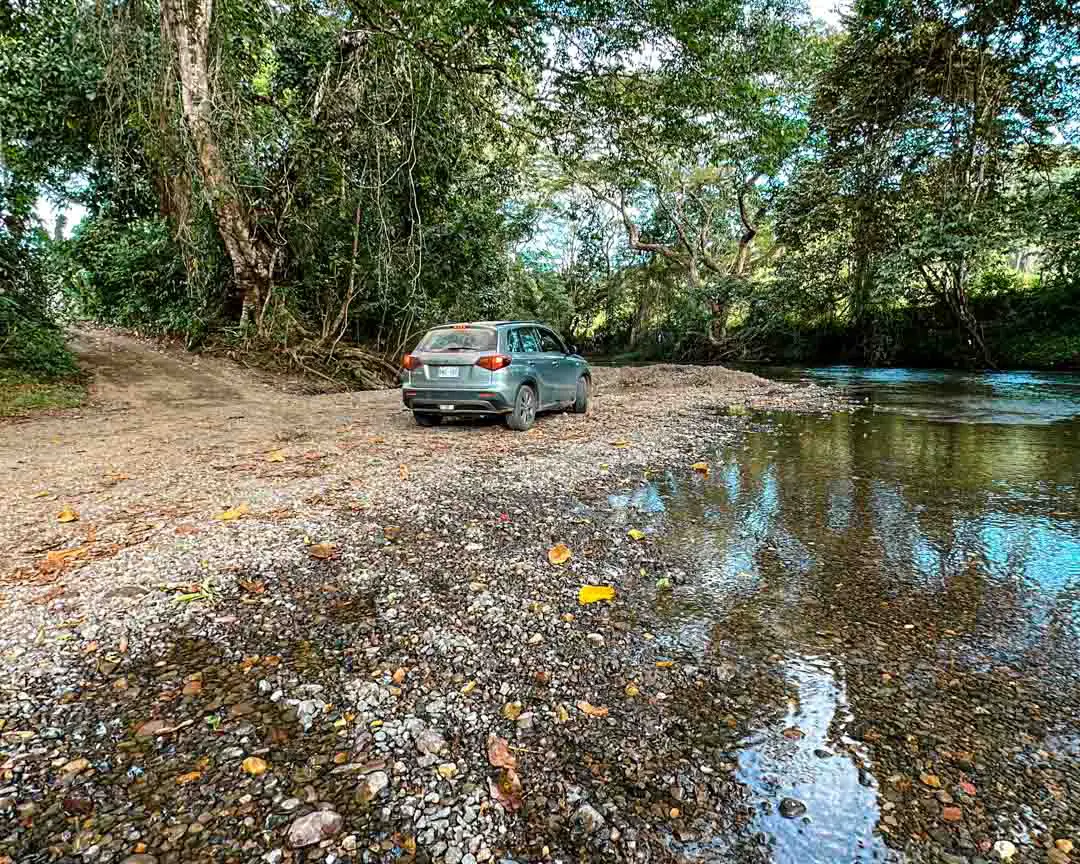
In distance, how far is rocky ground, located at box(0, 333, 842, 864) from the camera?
1988 mm

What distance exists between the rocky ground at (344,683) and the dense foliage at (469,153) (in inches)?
361

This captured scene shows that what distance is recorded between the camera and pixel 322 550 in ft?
14.1

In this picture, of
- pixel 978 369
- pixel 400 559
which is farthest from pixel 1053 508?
pixel 978 369

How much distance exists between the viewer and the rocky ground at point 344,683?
1988mm

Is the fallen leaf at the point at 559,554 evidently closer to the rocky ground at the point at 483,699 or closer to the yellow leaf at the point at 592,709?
the rocky ground at the point at 483,699

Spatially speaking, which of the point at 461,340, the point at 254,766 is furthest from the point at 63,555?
the point at 461,340

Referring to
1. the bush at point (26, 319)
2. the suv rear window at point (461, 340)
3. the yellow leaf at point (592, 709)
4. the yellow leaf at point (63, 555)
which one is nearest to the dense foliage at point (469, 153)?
the bush at point (26, 319)

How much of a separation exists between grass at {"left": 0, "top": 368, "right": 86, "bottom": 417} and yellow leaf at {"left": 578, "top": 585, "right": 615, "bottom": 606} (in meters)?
10.8

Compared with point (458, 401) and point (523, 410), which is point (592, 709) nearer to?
point (458, 401)

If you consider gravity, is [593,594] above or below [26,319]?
below

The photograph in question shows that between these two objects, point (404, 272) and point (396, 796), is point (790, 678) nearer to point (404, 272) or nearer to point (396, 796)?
point (396, 796)

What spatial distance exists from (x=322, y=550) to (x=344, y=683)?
5.59 ft

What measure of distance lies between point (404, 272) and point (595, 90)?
7.94m

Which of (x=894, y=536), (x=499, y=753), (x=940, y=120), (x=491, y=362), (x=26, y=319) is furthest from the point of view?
(x=940, y=120)
